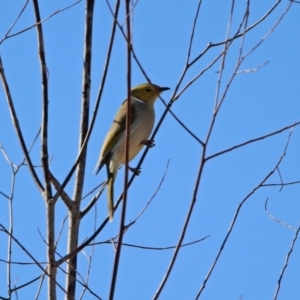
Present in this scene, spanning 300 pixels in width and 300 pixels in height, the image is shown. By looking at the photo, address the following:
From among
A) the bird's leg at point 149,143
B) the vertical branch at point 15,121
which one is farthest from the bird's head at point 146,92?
the vertical branch at point 15,121

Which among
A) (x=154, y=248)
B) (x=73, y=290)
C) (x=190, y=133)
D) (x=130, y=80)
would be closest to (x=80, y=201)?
(x=73, y=290)

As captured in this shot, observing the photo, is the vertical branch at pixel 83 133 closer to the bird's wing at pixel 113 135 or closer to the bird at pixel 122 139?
the bird at pixel 122 139

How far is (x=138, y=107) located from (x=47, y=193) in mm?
2930

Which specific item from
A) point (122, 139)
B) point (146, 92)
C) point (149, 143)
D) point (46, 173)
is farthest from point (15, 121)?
point (146, 92)

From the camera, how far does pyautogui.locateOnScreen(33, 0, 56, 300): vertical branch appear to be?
10.7 feet

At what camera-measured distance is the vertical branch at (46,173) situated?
10.7 feet

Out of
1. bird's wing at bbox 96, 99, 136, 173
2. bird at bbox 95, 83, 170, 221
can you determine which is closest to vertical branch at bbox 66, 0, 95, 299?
bird at bbox 95, 83, 170, 221

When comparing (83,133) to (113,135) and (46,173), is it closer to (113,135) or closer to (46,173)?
(46,173)

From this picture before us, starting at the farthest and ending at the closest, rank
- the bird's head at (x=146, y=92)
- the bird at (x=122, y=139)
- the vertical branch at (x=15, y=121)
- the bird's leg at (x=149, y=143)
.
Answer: the bird's head at (x=146, y=92)
the bird at (x=122, y=139)
the bird's leg at (x=149, y=143)
the vertical branch at (x=15, y=121)

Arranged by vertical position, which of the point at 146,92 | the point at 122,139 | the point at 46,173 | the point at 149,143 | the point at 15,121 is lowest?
the point at 46,173

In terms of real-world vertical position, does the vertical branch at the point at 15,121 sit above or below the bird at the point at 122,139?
below

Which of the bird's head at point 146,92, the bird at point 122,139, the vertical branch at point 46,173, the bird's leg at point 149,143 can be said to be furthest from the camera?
the bird's head at point 146,92

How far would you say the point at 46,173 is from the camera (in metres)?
3.48

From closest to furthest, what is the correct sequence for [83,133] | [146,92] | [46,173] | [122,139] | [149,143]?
[46,173] → [83,133] → [149,143] → [122,139] → [146,92]
